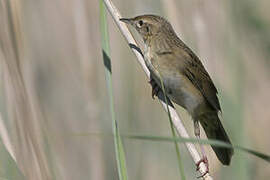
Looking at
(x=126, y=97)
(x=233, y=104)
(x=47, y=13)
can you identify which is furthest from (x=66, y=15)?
(x=233, y=104)

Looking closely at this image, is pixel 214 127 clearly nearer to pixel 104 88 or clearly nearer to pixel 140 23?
pixel 140 23

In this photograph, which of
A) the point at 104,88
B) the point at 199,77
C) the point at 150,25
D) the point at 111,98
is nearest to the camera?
the point at 111,98

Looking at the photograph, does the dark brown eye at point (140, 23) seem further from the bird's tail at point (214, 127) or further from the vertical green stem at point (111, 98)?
the vertical green stem at point (111, 98)

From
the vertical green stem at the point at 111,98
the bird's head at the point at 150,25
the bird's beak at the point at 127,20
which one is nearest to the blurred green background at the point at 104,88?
the bird's head at the point at 150,25

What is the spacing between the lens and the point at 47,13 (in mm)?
4129

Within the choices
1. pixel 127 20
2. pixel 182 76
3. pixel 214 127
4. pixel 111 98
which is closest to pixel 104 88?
pixel 182 76

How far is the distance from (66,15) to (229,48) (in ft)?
5.32

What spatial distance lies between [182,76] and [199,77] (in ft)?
0.42

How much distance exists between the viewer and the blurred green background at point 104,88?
262cm

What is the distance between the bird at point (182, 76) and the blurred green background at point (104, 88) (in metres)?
0.12

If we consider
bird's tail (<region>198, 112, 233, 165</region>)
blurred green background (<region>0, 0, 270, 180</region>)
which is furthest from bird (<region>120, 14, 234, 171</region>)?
blurred green background (<region>0, 0, 270, 180</region>)

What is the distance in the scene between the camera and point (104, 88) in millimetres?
4207

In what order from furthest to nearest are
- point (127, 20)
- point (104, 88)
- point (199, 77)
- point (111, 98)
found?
point (104, 88) < point (199, 77) < point (127, 20) < point (111, 98)

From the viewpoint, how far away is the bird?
3281 mm
